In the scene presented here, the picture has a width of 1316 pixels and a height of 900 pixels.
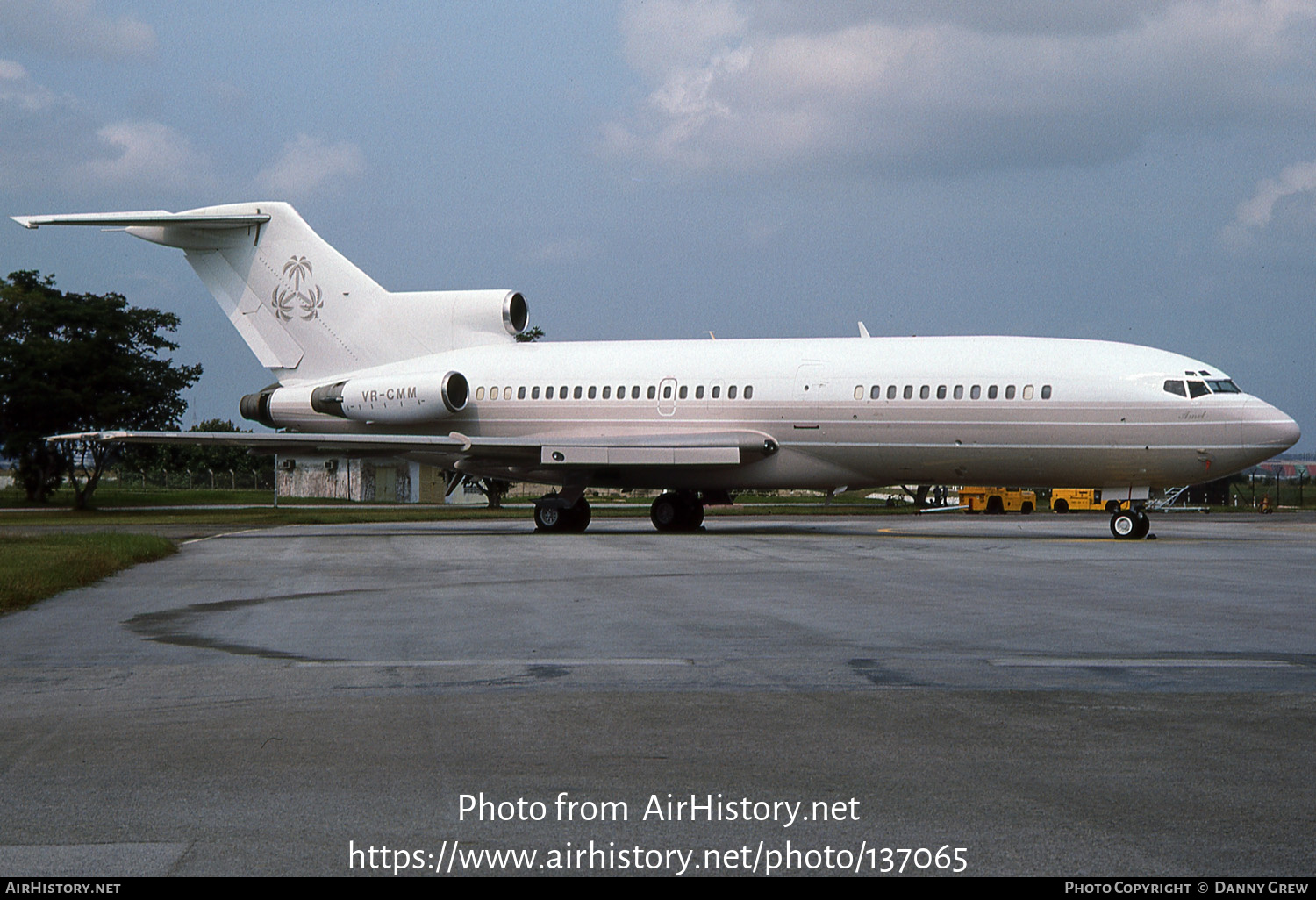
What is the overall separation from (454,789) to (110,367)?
49.7 m

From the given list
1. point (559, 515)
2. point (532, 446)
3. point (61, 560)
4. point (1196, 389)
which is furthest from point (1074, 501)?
point (61, 560)

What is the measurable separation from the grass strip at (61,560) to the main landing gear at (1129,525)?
17.6m

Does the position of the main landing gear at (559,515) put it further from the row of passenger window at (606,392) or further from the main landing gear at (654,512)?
the row of passenger window at (606,392)

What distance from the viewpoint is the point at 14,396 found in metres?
49.2

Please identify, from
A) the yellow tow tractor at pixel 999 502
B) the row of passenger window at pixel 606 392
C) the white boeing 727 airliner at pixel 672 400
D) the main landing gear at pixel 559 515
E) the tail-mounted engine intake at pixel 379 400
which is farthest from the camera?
the yellow tow tractor at pixel 999 502

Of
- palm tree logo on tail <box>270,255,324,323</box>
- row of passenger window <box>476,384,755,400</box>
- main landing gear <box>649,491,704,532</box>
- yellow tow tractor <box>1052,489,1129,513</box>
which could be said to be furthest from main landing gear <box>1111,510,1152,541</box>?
yellow tow tractor <box>1052,489,1129,513</box>

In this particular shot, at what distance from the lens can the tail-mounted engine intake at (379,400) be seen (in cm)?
3125

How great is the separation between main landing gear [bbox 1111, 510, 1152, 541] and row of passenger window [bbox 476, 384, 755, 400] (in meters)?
7.80

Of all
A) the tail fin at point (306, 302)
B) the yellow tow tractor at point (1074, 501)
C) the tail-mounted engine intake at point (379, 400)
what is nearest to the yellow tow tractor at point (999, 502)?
the yellow tow tractor at point (1074, 501)

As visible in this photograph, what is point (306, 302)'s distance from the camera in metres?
34.2

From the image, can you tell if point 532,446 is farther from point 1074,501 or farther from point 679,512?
point 1074,501

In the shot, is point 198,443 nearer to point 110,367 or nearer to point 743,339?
point 743,339

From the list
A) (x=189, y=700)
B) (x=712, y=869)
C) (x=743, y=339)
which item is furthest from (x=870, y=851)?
(x=743, y=339)

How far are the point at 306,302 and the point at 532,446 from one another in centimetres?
905
